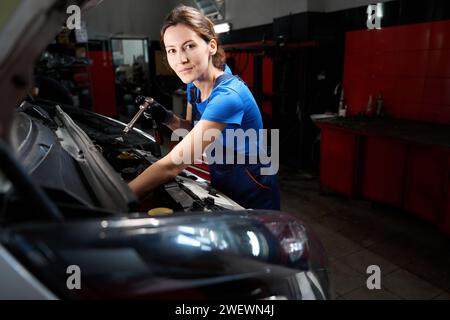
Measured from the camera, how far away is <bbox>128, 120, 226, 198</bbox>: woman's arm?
1.18 m

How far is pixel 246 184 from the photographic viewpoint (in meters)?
1.56

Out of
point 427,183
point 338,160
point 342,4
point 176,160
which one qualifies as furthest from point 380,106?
point 176,160

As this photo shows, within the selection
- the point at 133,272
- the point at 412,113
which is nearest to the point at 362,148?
the point at 412,113

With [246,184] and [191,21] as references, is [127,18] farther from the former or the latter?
[246,184]

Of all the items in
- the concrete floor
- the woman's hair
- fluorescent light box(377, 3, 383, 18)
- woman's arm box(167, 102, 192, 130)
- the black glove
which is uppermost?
fluorescent light box(377, 3, 383, 18)

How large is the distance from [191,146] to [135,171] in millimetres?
485

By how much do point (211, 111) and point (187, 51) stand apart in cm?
27

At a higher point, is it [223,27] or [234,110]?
[223,27]

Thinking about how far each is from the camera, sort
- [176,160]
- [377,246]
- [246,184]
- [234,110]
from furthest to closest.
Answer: [377,246] → [246,184] → [234,110] → [176,160]

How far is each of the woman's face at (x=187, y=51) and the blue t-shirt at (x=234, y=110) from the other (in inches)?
4.6

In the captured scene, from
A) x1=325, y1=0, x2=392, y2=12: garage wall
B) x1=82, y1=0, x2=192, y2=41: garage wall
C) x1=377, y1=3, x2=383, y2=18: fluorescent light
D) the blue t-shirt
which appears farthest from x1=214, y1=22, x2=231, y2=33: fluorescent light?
the blue t-shirt

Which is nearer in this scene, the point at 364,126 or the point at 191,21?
the point at 191,21

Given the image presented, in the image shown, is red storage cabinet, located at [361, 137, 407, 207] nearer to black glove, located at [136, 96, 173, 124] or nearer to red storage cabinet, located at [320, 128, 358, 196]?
red storage cabinet, located at [320, 128, 358, 196]

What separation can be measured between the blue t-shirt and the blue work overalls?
91mm
